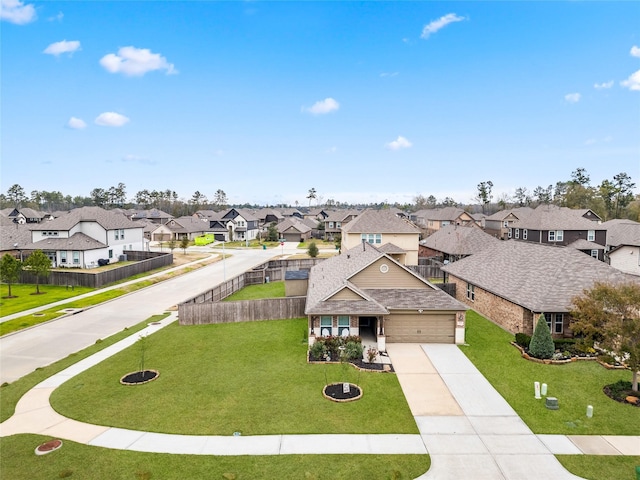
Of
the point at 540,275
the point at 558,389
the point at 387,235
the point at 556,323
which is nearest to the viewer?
the point at 558,389

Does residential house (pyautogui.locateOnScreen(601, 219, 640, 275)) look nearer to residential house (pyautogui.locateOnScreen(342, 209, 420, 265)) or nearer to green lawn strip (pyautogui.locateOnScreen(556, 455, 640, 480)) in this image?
residential house (pyautogui.locateOnScreen(342, 209, 420, 265))

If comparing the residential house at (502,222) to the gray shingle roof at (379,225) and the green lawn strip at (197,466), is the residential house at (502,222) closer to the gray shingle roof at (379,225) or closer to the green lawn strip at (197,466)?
the gray shingle roof at (379,225)

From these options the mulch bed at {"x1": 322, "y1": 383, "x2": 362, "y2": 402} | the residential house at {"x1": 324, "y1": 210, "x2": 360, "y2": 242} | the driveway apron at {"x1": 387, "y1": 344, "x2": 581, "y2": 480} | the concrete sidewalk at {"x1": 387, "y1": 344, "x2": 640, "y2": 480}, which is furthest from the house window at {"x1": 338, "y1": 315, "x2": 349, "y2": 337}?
the residential house at {"x1": 324, "y1": 210, "x2": 360, "y2": 242}

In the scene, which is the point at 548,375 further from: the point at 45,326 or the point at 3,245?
the point at 3,245

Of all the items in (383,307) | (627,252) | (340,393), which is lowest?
(340,393)

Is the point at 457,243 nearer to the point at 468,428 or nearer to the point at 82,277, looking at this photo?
the point at 468,428

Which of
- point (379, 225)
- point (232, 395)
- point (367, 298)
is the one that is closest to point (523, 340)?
point (367, 298)

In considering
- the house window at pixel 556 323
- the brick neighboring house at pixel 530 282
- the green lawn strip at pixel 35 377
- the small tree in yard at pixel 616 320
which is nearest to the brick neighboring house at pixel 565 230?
the brick neighboring house at pixel 530 282
